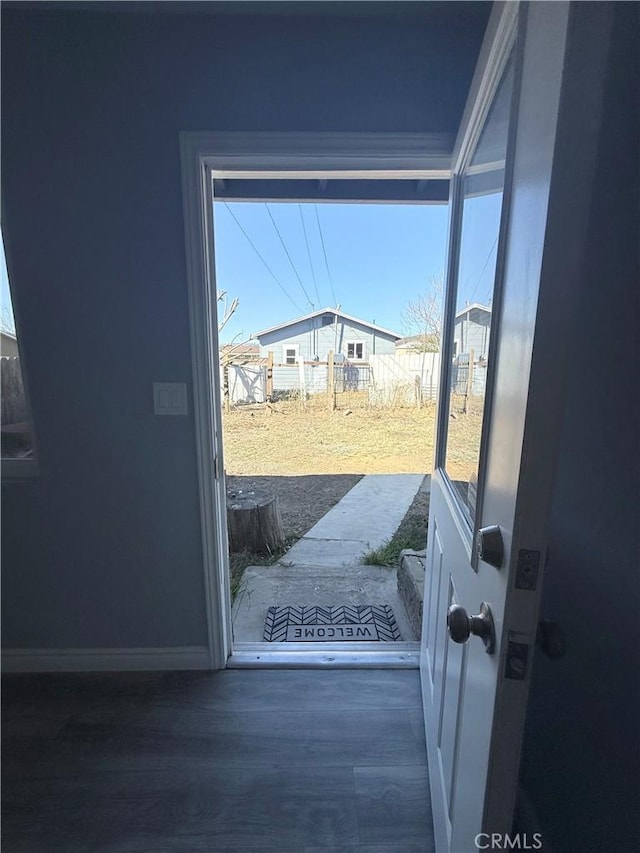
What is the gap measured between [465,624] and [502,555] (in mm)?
155

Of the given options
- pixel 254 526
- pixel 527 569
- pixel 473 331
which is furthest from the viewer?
pixel 254 526

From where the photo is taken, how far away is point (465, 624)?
619 mm

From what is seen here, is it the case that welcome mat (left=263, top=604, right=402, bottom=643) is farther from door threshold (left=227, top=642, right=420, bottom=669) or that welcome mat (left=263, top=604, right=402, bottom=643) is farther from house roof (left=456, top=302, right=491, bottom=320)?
house roof (left=456, top=302, right=491, bottom=320)

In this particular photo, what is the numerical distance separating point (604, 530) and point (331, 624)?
62.7 inches

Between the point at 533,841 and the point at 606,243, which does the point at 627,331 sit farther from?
the point at 533,841

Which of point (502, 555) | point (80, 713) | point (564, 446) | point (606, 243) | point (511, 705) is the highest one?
point (606, 243)

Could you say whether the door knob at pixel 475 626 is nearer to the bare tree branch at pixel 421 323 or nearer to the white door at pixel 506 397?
the white door at pixel 506 397

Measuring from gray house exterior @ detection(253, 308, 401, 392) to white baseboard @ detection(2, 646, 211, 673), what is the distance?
4891 mm

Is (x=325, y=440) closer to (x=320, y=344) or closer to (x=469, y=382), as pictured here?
(x=320, y=344)

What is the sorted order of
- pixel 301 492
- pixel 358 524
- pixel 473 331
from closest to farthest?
1. pixel 473 331
2. pixel 358 524
3. pixel 301 492

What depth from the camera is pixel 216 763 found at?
1.25m

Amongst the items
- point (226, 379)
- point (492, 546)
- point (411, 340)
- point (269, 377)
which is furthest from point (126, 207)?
point (411, 340)

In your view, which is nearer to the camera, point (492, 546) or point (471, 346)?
point (492, 546)

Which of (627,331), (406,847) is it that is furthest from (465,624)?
(406,847)
